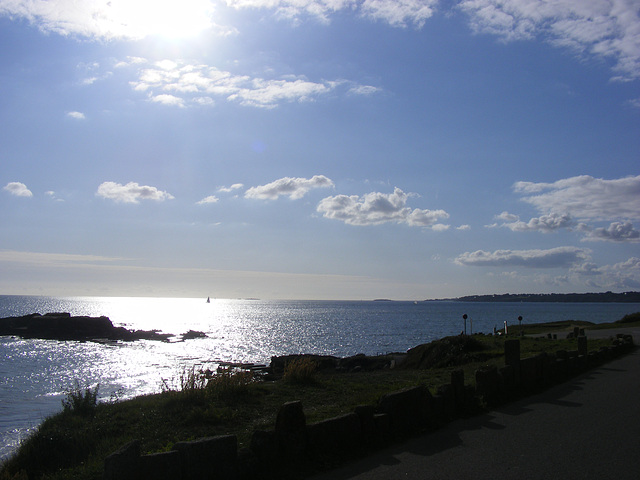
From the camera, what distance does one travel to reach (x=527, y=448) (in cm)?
747

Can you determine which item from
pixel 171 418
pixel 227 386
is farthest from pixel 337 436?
pixel 227 386

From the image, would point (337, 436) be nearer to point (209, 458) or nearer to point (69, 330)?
point (209, 458)

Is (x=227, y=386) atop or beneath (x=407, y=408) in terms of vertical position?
beneath

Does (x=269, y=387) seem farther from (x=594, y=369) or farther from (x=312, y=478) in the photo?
(x=594, y=369)

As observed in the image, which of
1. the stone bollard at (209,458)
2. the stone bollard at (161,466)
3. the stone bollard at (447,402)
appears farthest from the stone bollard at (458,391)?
the stone bollard at (161,466)

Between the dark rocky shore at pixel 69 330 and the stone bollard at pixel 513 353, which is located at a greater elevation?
the stone bollard at pixel 513 353

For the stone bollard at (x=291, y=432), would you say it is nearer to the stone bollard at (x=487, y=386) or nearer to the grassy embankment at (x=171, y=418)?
the grassy embankment at (x=171, y=418)

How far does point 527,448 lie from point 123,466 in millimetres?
5615

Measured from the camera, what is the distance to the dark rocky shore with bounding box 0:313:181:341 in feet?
252

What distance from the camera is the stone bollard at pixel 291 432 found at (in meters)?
6.68

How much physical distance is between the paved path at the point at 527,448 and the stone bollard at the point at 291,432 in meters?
0.52

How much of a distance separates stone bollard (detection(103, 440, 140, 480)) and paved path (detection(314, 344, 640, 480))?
2.26 meters

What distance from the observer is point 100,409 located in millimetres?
13602

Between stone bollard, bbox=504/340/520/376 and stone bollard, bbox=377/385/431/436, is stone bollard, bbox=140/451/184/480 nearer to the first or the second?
stone bollard, bbox=377/385/431/436
